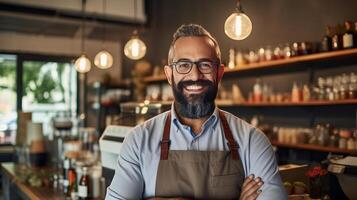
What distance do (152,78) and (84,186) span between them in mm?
3924

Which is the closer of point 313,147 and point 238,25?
point 238,25

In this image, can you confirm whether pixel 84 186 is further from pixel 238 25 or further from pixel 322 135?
pixel 322 135

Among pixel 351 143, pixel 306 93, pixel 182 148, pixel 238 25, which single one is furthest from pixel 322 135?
pixel 182 148

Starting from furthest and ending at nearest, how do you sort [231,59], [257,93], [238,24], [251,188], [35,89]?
1. [35,89]
2. [231,59]
3. [257,93]
4. [238,24]
5. [251,188]

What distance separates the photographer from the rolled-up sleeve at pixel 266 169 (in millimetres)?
1317

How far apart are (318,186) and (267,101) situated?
7.82 feet

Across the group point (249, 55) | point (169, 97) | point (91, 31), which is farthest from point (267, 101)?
point (91, 31)

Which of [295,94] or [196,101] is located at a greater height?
[295,94]

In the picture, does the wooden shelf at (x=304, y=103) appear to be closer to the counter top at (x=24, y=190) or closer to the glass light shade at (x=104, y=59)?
the glass light shade at (x=104, y=59)

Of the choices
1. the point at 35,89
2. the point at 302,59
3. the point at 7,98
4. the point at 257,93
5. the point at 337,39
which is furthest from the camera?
the point at 35,89

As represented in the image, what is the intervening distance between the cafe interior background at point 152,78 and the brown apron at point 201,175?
0.72 metres

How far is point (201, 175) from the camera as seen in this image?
134cm

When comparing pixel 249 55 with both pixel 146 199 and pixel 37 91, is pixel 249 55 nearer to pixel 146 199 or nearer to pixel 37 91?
pixel 146 199

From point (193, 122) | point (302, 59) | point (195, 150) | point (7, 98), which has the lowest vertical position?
point (195, 150)
